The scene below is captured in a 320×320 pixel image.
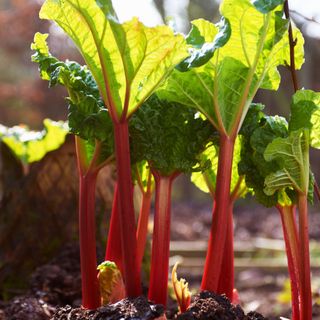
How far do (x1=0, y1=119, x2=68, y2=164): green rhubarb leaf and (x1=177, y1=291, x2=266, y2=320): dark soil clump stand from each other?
1489mm

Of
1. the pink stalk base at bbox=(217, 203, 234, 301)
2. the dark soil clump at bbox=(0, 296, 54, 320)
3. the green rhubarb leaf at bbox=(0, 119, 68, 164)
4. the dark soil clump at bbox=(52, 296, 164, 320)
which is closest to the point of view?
the dark soil clump at bbox=(52, 296, 164, 320)

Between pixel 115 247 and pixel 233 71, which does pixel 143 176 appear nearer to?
pixel 115 247

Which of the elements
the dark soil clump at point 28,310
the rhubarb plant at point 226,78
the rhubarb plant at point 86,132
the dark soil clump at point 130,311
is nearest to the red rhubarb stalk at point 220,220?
the rhubarb plant at point 226,78

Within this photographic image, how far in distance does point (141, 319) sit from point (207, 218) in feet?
24.2

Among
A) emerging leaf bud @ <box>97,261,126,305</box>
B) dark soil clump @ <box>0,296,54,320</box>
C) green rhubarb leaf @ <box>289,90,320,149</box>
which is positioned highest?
green rhubarb leaf @ <box>289,90,320,149</box>

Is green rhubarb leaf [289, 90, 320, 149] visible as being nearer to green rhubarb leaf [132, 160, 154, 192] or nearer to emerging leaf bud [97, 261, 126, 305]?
green rhubarb leaf [132, 160, 154, 192]

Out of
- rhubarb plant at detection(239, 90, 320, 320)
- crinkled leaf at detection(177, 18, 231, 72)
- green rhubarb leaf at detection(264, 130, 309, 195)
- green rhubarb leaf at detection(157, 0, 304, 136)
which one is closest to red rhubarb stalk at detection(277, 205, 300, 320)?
rhubarb plant at detection(239, 90, 320, 320)

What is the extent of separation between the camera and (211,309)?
54.2 inches

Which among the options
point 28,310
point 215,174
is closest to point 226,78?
point 215,174

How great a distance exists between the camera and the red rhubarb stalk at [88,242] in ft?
5.38

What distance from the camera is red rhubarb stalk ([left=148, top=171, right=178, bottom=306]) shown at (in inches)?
61.7

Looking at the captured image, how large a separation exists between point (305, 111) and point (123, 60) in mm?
523

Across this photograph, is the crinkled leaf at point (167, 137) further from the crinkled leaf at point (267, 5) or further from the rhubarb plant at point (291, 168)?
the crinkled leaf at point (267, 5)

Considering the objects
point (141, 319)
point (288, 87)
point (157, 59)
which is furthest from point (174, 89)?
point (288, 87)
